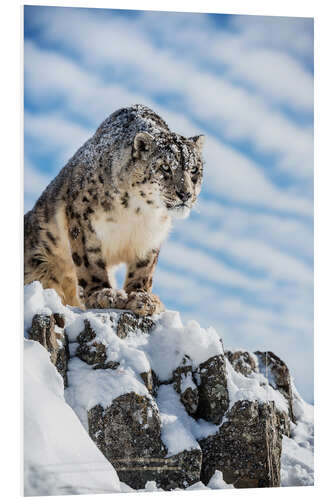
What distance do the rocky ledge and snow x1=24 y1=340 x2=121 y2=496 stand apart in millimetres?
111

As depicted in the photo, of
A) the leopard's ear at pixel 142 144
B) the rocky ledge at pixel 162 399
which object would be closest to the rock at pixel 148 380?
the rocky ledge at pixel 162 399

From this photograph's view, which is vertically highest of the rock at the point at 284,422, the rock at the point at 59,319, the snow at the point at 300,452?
the rock at the point at 59,319

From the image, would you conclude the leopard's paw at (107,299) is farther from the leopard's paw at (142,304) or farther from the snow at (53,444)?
the snow at (53,444)

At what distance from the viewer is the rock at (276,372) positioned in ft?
26.1

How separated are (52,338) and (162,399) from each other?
1.10m

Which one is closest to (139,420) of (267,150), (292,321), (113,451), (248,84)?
(113,451)

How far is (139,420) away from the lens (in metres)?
6.40

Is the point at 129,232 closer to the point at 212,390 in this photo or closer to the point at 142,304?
the point at 142,304

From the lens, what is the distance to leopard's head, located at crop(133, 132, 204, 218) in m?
7.10

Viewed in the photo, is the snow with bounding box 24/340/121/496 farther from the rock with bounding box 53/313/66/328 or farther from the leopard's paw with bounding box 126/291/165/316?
the leopard's paw with bounding box 126/291/165/316

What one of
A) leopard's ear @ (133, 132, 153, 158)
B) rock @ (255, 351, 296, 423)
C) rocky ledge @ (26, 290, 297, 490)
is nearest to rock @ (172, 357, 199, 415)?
rocky ledge @ (26, 290, 297, 490)

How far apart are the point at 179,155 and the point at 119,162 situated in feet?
2.15

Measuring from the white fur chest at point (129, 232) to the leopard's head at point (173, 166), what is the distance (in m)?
0.35

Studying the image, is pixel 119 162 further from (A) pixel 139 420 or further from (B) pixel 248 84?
(A) pixel 139 420
